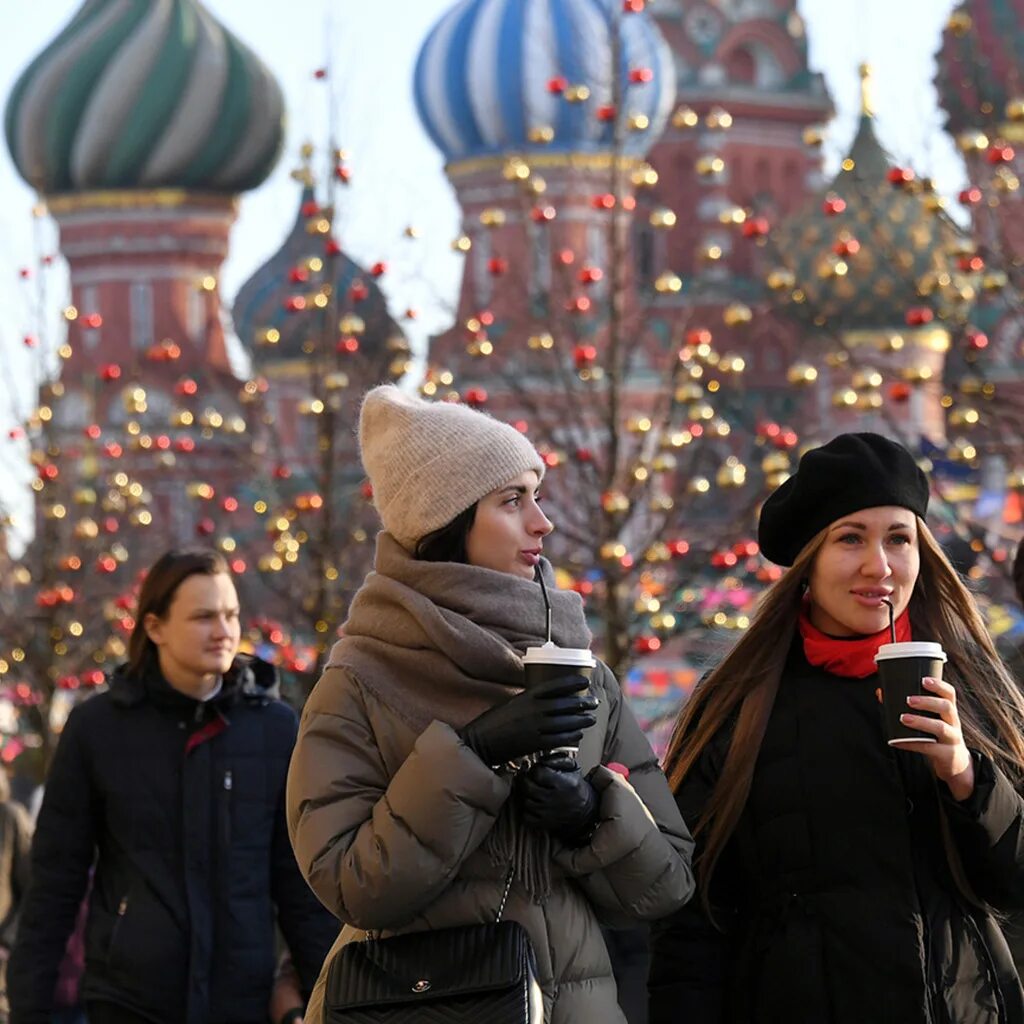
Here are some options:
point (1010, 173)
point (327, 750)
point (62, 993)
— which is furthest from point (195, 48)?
point (327, 750)

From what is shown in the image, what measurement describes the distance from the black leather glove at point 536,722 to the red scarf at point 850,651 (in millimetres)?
575

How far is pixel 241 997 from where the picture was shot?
239 inches

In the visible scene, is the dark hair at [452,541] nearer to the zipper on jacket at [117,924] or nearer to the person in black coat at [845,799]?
the person in black coat at [845,799]

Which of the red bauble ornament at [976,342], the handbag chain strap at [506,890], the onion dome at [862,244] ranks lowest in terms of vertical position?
the handbag chain strap at [506,890]

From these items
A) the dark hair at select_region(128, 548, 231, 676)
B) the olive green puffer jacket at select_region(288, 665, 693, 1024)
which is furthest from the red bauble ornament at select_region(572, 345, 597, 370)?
the olive green puffer jacket at select_region(288, 665, 693, 1024)

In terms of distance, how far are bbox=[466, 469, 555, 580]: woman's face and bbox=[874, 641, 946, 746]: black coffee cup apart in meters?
0.56

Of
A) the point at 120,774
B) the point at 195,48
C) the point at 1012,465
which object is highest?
the point at 195,48

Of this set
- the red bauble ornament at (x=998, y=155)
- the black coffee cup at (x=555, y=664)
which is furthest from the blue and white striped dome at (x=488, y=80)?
the black coffee cup at (x=555, y=664)

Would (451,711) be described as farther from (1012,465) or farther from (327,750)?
(1012,465)

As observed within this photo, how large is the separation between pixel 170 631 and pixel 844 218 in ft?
94.9

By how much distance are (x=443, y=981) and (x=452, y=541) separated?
703 millimetres

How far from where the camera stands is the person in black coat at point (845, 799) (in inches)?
171

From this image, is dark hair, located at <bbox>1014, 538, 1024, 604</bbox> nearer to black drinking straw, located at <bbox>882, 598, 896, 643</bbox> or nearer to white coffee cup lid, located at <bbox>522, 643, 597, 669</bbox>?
black drinking straw, located at <bbox>882, 598, 896, 643</bbox>

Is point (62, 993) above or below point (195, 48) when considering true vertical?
below
